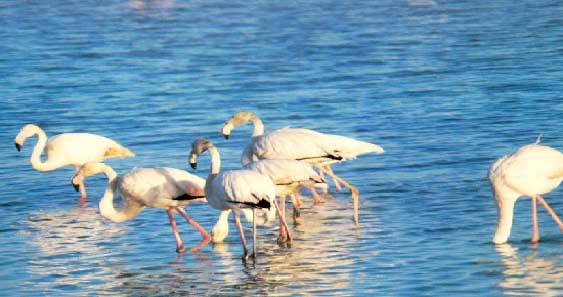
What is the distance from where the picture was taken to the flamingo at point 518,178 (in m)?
10.5

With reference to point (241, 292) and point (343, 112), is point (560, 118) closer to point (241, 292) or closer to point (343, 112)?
point (343, 112)

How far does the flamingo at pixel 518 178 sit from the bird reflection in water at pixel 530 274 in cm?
23

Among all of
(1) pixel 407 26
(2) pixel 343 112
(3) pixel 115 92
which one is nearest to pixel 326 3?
(1) pixel 407 26

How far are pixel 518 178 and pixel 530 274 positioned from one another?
102cm

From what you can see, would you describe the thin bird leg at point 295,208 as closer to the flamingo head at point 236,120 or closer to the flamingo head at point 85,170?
the flamingo head at point 236,120

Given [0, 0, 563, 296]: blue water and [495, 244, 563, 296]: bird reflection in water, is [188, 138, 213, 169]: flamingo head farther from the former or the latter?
[495, 244, 563, 296]: bird reflection in water

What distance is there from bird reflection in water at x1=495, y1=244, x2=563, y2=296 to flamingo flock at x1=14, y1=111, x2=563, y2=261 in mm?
390

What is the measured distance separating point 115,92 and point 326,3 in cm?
1289

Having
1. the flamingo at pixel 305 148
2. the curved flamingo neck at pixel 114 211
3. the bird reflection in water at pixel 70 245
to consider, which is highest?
the flamingo at pixel 305 148

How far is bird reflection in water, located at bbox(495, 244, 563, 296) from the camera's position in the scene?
30.7ft

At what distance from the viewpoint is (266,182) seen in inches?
405

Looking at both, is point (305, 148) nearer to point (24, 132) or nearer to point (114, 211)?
point (114, 211)

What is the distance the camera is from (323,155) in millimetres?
12211

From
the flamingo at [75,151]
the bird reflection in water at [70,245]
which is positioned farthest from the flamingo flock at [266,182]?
the flamingo at [75,151]
